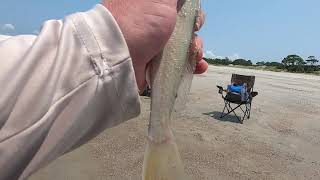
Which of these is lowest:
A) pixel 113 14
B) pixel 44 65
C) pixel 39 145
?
pixel 39 145

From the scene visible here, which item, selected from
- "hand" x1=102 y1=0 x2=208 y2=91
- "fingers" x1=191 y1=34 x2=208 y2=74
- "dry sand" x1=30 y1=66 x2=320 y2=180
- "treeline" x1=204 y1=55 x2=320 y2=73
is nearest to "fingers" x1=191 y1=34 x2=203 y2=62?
"fingers" x1=191 y1=34 x2=208 y2=74

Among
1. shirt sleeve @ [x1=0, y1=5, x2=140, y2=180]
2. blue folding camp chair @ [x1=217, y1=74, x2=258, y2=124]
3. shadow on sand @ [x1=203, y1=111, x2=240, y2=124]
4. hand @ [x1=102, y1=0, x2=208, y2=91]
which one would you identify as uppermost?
hand @ [x1=102, y1=0, x2=208, y2=91]

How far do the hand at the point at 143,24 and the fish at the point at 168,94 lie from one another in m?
0.10

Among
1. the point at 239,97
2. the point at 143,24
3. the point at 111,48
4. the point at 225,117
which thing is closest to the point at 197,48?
the point at 143,24

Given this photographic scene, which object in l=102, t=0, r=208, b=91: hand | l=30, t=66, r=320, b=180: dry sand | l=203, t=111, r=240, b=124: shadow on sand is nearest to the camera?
l=102, t=0, r=208, b=91: hand

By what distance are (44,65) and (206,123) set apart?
13.4 meters

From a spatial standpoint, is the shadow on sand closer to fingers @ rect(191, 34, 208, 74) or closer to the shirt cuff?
fingers @ rect(191, 34, 208, 74)

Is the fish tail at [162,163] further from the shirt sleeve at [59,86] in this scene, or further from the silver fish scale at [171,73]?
the shirt sleeve at [59,86]

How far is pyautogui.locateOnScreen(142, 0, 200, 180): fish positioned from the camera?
68.1 inches

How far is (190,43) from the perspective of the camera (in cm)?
189

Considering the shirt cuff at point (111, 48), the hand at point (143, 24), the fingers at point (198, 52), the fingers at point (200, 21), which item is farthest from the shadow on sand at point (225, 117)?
the shirt cuff at point (111, 48)

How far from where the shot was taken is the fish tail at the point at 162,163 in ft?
5.62

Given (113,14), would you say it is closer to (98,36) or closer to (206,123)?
(98,36)

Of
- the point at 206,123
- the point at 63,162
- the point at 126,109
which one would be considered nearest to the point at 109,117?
the point at 126,109
